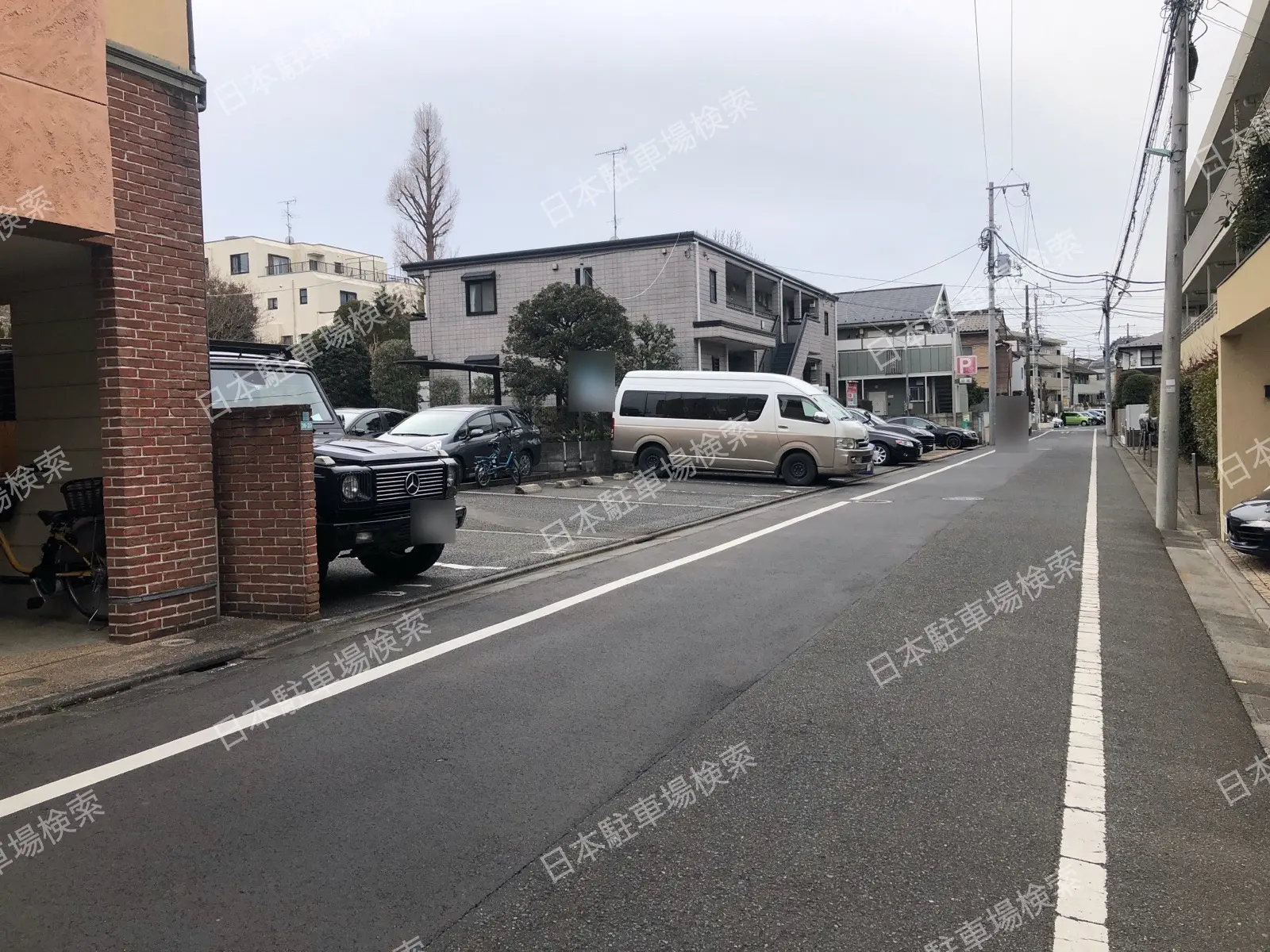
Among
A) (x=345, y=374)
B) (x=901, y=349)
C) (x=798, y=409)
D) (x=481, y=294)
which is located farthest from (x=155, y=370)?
(x=901, y=349)

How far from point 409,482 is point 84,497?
247 cm

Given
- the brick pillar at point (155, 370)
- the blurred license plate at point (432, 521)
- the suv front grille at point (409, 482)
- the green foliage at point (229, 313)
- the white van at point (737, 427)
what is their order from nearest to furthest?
the brick pillar at point (155, 370)
the suv front grille at point (409, 482)
the blurred license plate at point (432, 521)
the white van at point (737, 427)
the green foliage at point (229, 313)

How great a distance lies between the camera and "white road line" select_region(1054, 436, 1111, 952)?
3.15m

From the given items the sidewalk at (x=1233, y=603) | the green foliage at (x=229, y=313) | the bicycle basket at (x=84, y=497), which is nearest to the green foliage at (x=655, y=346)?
the green foliage at (x=229, y=313)

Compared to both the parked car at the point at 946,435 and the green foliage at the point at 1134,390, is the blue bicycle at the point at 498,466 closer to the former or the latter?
the parked car at the point at 946,435

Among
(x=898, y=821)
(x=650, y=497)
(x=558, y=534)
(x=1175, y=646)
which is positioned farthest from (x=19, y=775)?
(x=650, y=497)

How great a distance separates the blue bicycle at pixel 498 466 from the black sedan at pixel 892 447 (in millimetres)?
12429

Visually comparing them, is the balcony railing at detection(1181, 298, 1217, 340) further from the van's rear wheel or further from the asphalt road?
the asphalt road

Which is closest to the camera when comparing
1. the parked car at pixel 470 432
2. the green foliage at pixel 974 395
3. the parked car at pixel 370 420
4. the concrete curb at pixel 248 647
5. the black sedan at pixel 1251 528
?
the concrete curb at pixel 248 647

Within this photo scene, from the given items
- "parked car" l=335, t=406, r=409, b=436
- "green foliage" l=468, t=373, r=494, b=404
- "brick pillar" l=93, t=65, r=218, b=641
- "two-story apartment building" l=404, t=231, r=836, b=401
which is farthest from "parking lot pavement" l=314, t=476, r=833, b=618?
"two-story apartment building" l=404, t=231, r=836, b=401

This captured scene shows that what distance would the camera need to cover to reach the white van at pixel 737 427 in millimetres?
20594

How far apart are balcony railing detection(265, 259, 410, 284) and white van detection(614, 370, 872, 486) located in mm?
38305

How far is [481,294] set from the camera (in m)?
33.2

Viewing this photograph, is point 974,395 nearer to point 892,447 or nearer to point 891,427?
point 891,427
